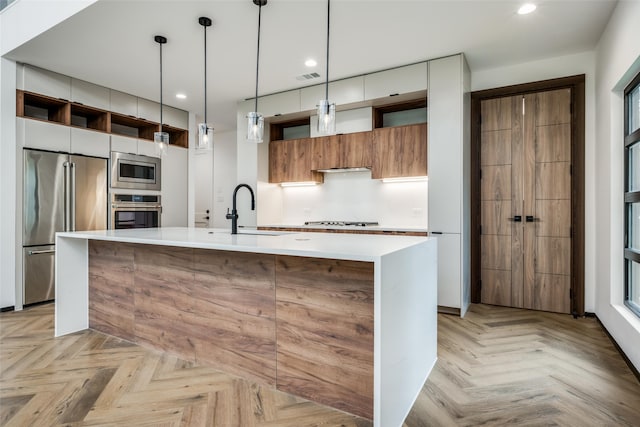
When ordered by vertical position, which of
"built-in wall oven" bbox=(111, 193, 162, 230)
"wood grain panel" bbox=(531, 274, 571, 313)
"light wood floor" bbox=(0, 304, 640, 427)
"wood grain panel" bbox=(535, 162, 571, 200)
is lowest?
"light wood floor" bbox=(0, 304, 640, 427)

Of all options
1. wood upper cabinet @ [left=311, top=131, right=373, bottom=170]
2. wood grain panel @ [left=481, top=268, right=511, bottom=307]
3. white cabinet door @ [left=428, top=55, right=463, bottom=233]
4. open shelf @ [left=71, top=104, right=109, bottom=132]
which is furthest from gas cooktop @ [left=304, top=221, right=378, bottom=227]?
open shelf @ [left=71, top=104, right=109, bottom=132]

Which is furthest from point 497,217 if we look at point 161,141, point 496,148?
point 161,141

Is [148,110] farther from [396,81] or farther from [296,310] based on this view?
[296,310]

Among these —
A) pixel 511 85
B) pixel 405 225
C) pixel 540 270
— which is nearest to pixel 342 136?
pixel 405 225

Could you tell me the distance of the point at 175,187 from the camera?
215 inches

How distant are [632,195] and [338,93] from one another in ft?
9.73

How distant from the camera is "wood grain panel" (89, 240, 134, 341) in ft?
9.12

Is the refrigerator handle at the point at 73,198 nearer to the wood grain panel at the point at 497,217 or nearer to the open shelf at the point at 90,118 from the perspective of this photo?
the open shelf at the point at 90,118

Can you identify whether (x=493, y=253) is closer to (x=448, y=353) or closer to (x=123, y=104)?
(x=448, y=353)

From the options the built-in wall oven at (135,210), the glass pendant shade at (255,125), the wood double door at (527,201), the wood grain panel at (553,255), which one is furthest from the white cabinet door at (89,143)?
the wood grain panel at (553,255)

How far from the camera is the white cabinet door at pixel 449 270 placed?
3582mm

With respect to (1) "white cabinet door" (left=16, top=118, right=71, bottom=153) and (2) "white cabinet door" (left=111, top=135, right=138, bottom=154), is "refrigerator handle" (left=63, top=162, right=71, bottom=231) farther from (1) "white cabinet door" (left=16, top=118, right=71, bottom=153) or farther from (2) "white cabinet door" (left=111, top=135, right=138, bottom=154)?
(2) "white cabinet door" (left=111, top=135, right=138, bottom=154)

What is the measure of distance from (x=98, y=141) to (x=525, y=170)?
5.00m

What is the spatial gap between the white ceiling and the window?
787 mm
